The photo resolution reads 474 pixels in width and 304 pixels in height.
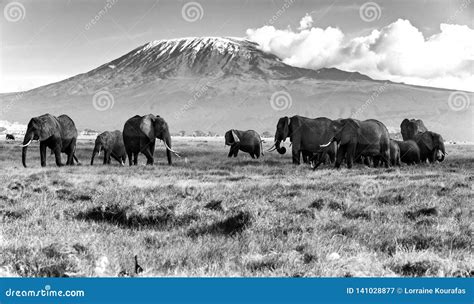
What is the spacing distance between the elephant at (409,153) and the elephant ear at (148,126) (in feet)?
38.0

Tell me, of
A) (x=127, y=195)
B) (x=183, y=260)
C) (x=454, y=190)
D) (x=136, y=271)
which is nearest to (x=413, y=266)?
(x=183, y=260)

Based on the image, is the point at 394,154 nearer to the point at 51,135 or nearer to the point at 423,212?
the point at 51,135

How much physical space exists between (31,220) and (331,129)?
64.1ft

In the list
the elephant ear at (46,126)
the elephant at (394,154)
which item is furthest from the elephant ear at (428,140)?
the elephant ear at (46,126)

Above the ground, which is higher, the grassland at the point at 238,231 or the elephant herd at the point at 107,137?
the elephant herd at the point at 107,137

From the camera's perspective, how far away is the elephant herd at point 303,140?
2252cm

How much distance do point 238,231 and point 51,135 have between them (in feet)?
53.6

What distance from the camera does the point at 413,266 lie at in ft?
19.5

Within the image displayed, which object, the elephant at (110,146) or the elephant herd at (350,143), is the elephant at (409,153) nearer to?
the elephant herd at (350,143)

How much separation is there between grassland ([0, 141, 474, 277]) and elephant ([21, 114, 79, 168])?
9.04m

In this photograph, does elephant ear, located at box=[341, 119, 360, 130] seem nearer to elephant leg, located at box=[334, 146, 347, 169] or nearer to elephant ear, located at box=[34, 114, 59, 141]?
elephant leg, located at box=[334, 146, 347, 169]

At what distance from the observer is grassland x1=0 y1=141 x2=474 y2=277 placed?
19.1ft

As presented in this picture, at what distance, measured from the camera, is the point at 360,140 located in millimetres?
22625

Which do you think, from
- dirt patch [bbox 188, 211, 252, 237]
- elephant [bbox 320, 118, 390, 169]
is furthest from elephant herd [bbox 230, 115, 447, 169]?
dirt patch [bbox 188, 211, 252, 237]
